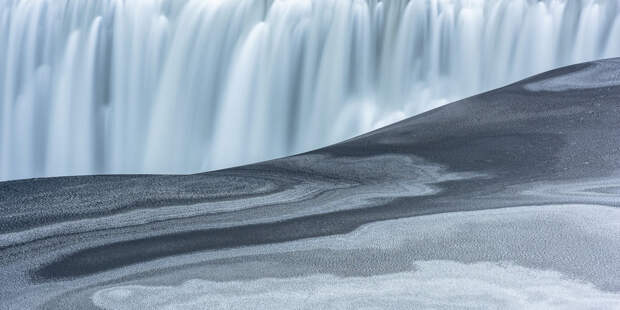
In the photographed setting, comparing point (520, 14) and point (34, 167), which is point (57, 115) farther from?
point (520, 14)

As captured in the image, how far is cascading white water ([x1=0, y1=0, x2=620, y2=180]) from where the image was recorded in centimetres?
215

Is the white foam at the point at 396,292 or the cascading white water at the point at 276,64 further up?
the cascading white water at the point at 276,64

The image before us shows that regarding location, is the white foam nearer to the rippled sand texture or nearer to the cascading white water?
the rippled sand texture

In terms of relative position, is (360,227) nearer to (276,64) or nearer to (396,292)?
(396,292)

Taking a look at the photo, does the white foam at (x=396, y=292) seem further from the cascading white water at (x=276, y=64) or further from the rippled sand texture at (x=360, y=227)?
the cascading white water at (x=276, y=64)

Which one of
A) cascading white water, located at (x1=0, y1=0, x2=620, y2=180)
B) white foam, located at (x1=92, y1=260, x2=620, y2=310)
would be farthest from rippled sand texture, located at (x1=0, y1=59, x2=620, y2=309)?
cascading white water, located at (x1=0, y1=0, x2=620, y2=180)

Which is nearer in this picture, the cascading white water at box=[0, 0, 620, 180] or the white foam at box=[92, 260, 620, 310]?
the white foam at box=[92, 260, 620, 310]

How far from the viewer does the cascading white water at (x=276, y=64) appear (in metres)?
2.15

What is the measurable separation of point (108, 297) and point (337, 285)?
27 cm

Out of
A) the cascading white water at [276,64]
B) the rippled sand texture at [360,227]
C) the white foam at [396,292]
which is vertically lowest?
the white foam at [396,292]

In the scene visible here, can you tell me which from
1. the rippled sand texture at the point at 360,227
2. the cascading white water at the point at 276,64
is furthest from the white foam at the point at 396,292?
the cascading white water at the point at 276,64

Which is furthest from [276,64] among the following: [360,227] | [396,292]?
[396,292]

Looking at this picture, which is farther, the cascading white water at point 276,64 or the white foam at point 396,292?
the cascading white water at point 276,64

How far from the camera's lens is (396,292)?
767 millimetres
